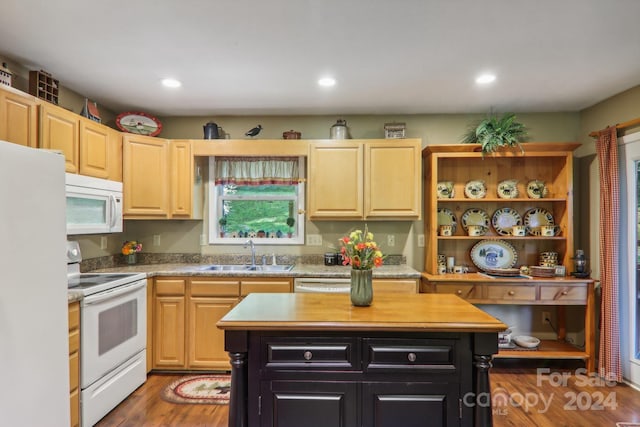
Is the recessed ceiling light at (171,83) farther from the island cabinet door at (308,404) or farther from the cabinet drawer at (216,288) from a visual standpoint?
the island cabinet door at (308,404)

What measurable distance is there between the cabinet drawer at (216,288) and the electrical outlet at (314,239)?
3.10 ft

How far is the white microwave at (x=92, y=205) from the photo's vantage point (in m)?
2.48

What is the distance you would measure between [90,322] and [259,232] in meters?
1.81

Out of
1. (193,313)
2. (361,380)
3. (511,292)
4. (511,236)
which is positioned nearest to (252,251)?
(193,313)

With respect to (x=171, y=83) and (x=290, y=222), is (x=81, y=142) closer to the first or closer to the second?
(x=171, y=83)

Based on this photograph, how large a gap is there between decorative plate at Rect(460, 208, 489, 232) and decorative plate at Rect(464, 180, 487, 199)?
172 mm

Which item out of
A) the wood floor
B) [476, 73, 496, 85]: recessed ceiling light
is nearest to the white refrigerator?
the wood floor

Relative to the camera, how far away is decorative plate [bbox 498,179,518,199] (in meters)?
3.57

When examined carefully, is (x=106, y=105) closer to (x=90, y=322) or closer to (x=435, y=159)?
(x=90, y=322)

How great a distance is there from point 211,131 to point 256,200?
0.85 meters

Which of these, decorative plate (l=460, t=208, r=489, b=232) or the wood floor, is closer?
the wood floor

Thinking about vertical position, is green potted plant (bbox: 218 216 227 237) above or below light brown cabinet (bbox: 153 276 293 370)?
above

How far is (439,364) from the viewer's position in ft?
5.70

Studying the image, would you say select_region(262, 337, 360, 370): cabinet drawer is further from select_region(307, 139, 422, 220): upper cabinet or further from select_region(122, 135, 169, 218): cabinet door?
select_region(122, 135, 169, 218): cabinet door
